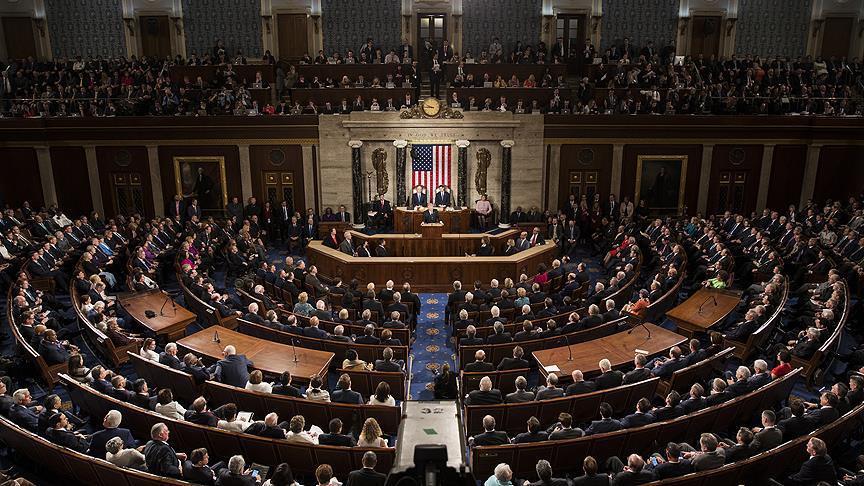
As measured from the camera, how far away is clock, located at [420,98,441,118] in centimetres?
2036

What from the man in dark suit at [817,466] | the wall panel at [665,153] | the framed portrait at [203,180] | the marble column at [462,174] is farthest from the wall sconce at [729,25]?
the man in dark suit at [817,466]

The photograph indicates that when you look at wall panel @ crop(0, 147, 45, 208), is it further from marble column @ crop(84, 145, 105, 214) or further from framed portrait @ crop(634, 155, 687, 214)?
framed portrait @ crop(634, 155, 687, 214)

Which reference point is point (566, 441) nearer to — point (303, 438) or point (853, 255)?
point (303, 438)

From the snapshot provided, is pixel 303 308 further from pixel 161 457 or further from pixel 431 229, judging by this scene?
pixel 431 229

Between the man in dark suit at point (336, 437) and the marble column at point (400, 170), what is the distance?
46.3 ft

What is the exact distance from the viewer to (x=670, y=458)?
705 centimetres

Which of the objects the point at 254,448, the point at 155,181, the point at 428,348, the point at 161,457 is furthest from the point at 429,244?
the point at 161,457

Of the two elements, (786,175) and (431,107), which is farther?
(786,175)

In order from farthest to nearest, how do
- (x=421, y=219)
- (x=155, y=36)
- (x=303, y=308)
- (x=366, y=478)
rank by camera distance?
(x=155, y=36)
(x=421, y=219)
(x=303, y=308)
(x=366, y=478)

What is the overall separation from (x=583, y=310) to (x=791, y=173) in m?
13.4

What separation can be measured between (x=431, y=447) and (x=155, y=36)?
26.2m

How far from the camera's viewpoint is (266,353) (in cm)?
1036

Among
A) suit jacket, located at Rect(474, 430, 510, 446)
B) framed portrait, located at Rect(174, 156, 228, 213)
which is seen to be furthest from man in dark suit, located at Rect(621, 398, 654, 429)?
framed portrait, located at Rect(174, 156, 228, 213)

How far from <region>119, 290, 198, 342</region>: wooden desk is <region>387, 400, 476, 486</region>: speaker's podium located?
861 centimetres
